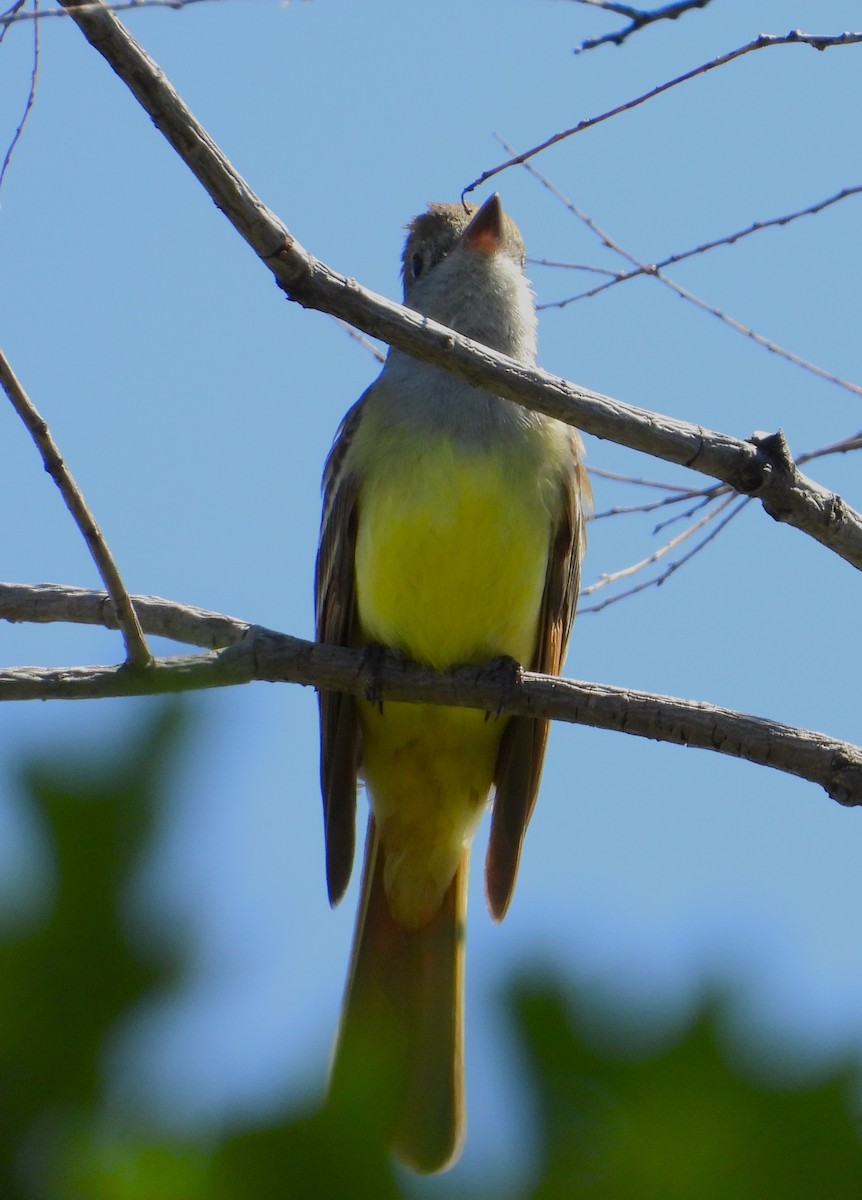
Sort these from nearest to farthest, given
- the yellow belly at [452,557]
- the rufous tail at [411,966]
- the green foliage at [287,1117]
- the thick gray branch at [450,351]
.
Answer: the green foliage at [287,1117] < the thick gray branch at [450,351] < the rufous tail at [411,966] < the yellow belly at [452,557]

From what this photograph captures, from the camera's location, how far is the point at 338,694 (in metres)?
5.85

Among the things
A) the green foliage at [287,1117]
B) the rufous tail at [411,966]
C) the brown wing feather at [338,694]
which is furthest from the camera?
the brown wing feather at [338,694]

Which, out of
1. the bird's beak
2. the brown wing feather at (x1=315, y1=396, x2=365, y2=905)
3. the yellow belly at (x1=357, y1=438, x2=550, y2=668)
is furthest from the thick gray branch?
the bird's beak

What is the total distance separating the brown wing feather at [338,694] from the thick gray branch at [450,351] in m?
2.35

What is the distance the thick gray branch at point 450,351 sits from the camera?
10.0ft

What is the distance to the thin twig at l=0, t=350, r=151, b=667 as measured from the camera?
11.2 ft

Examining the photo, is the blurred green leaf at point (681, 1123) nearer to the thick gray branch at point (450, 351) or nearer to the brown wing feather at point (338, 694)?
the thick gray branch at point (450, 351)

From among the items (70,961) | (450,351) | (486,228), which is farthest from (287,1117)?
(486,228)

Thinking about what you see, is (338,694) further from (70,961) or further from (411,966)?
(70,961)

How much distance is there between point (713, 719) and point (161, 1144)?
11.3 ft

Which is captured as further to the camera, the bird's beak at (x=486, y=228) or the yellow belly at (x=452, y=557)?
the bird's beak at (x=486, y=228)

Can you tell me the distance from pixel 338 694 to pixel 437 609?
0.69m

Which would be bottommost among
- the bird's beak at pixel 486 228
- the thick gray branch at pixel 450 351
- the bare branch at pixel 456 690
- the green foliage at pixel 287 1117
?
the green foliage at pixel 287 1117

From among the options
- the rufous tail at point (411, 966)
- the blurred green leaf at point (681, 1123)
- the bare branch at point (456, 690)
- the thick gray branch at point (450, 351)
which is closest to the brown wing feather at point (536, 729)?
the rufous tail at point (411, 966)
